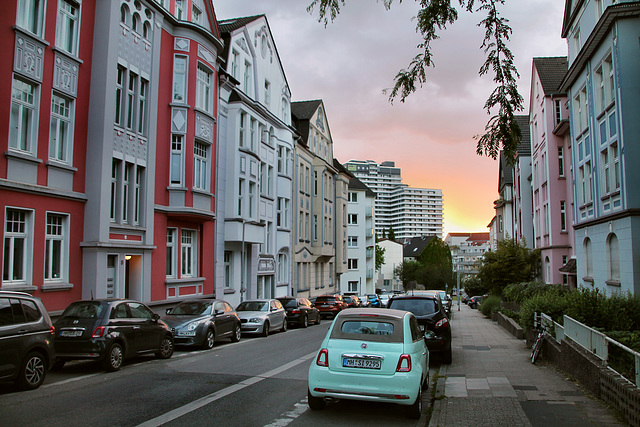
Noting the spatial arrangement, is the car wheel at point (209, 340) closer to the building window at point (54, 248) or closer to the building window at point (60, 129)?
the building window at point (54, 248)

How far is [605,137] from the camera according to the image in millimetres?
19859

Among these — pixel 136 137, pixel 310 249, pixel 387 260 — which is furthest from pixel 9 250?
pixel 387 260

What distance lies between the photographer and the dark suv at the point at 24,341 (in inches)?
349

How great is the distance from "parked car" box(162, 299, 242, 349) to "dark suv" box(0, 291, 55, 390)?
5698 mm

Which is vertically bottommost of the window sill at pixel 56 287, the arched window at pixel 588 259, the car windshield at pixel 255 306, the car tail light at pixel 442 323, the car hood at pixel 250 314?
the car hood at pixel 250 314

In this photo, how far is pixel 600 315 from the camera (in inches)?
475

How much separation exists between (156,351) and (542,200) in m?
31.9

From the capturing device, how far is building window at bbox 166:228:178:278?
74.1 ft

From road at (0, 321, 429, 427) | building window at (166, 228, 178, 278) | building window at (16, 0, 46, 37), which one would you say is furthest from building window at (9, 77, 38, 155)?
building window at (166, 228, 178, 278)

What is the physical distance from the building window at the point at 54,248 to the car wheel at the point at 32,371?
7.24 m

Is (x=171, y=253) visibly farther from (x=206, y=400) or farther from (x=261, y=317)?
(x=206, y=400)

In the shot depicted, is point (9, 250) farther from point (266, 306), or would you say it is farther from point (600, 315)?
point (600, 315)

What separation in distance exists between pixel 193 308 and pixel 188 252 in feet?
25.1

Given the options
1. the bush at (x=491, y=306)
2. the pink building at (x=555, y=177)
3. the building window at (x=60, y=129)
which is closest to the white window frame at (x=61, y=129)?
the building window at (x=60, y=129)
